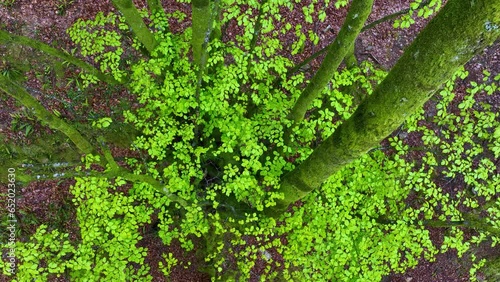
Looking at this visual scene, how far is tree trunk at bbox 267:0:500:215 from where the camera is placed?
2.01 meters

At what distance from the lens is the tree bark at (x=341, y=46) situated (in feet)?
11.1

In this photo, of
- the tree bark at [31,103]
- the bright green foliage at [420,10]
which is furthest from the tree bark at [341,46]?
the tree bark at [31,103]

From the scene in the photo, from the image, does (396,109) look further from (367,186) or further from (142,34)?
(142,34)

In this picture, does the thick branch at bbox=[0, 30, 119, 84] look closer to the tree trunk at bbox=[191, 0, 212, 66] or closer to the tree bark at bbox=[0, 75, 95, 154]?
the tree bark at bbox=[0, 75, 95, 154]

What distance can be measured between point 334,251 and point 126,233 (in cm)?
277

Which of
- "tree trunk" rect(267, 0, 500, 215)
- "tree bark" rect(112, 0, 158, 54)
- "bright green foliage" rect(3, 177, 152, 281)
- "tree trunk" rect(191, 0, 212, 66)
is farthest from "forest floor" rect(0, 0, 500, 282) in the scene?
"tree trunk" rect(267, 0, 500, 215)

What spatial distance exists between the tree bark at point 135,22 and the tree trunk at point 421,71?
107 inches

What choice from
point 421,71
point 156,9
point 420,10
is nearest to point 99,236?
point 156,9

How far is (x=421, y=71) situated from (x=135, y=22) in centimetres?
341

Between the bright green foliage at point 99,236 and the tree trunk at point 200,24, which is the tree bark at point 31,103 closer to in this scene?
the bright green foliage at point 99,236

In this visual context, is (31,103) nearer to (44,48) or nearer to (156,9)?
(44,48)

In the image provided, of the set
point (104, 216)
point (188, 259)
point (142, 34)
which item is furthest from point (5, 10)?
point (188, 259)

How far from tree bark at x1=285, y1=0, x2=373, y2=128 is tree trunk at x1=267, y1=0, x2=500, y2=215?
34.4 inches

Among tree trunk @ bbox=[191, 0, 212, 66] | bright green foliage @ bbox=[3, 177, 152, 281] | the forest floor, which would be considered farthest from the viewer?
the forest floor
